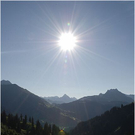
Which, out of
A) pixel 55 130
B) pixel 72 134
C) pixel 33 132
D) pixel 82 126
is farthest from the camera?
pixel 82 126

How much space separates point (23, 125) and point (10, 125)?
13.9m

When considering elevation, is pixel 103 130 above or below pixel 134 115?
below

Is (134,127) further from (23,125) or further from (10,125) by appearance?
(10,125)

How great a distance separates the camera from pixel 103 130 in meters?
141

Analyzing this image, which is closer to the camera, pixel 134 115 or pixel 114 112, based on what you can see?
pixel 134 115

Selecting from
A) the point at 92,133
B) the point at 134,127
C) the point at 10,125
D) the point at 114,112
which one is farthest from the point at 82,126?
the point at 10,125

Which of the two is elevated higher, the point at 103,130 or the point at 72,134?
the point at 103,130

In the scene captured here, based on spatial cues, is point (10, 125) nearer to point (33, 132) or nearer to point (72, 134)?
point (33, 132)

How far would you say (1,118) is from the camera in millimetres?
112875

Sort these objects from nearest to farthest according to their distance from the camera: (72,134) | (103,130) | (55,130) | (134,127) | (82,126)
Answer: (134,127) → (55,130) → (103,130) → (72,134) → (82,126)

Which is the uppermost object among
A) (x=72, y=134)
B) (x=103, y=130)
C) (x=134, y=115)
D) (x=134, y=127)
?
(x=134, y=115)

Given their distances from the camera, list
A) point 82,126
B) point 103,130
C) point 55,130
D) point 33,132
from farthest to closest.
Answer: point 82,126
point 103,130
point 55,130
point 33,132

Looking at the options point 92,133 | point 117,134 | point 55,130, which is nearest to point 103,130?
point 92,133

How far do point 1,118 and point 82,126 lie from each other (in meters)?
110
